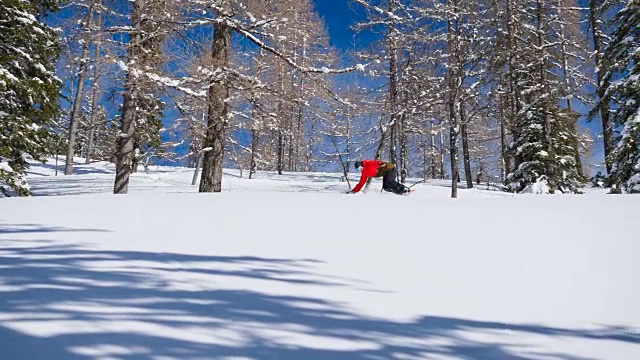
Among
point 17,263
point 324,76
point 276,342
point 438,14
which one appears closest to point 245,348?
point 276,342

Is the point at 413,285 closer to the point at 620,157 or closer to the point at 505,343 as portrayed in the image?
the point at 505,343

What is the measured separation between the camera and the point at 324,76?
7.78 m

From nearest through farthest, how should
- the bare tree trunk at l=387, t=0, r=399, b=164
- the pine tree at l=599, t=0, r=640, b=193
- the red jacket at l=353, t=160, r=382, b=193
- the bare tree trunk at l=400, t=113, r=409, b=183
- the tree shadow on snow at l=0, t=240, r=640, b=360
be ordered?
the tree shadow on snow at l=0, t=240, r=640, b=360 < the red jacket at l=353, t=160, r=382, b=193 < the pine tree at l=599, t=0, r=640, b=193 < the bare tree trunk at l=387, t=0, r=399, b=164 < the bare tree trunk at l=400, t=113, r=409, b=183

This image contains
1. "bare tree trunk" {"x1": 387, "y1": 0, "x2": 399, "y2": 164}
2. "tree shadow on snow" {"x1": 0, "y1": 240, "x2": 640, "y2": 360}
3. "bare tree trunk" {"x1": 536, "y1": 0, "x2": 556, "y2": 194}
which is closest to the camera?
"tree shadow on snow" {"x1": 0, "y1": 240, "x2": 640, "y2": 360}

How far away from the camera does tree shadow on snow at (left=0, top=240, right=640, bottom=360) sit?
4.21 ft

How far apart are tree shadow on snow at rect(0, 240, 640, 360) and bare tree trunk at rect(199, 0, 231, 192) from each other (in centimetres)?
572

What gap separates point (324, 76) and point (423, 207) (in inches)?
160

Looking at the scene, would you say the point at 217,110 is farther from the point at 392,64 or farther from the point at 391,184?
the point at 392,64

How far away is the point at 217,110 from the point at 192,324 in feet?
21.7

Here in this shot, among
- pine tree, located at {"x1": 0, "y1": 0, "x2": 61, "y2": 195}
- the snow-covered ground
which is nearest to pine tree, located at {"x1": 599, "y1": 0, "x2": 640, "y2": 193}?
the snow-covered ground

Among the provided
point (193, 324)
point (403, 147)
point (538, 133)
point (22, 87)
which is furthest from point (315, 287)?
point (403, 147)

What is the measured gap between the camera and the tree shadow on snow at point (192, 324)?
1.28 metres

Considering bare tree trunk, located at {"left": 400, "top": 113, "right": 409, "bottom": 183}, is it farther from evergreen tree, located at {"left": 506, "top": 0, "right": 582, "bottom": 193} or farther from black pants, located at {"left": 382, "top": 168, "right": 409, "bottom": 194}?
black pants, located at {"left": 382, "top": 168, "right": 409, "bottom": 194}

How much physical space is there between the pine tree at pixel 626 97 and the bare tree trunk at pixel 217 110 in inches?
366
